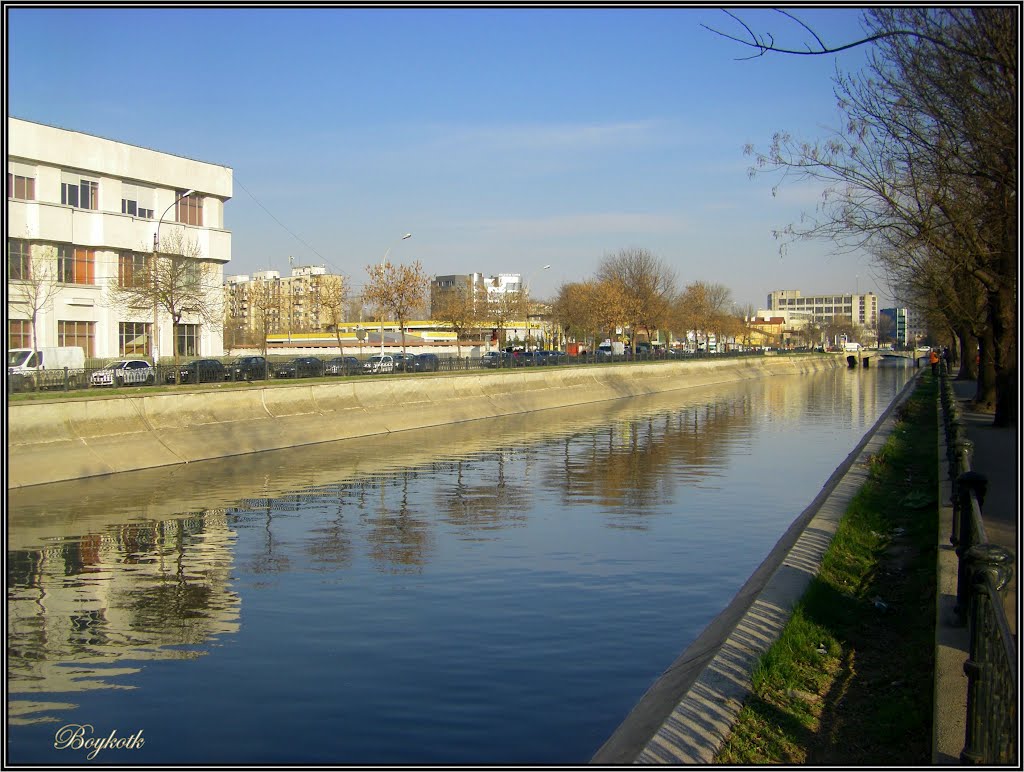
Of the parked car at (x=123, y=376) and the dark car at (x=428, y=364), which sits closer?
the parked car at (x=123, y=376)

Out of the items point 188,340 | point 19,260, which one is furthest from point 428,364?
point 19,260

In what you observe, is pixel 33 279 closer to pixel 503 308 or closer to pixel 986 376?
pixel 986 376

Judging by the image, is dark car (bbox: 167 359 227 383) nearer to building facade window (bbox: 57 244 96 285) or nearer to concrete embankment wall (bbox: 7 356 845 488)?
concrete embankment wall (bbox: 7 356 845 488)

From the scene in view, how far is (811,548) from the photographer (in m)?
13.7

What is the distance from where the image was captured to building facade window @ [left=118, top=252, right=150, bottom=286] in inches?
1966

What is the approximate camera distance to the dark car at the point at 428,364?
53644 millimetres

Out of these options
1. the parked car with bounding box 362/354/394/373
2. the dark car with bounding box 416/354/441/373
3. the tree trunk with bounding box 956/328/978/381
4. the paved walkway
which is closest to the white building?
the parked car with bounding box 362/354/394/373

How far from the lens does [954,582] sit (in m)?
10.3

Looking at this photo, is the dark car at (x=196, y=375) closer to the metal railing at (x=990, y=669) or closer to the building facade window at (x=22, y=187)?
the building facade window at (x=22, y=187)

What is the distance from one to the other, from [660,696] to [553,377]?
5320 cm

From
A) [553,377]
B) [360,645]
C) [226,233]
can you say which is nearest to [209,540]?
[360,645]

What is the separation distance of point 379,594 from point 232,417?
21068mm

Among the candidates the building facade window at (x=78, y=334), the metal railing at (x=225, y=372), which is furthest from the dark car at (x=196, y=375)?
the building facade window at (x=78, y=334)

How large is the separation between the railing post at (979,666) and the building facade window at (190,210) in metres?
60.7
